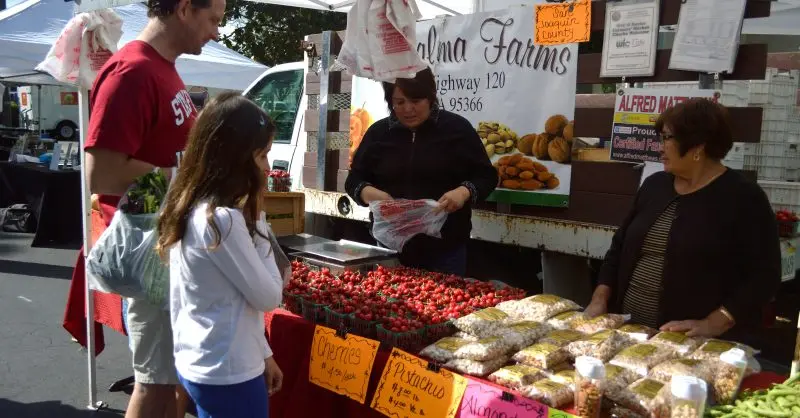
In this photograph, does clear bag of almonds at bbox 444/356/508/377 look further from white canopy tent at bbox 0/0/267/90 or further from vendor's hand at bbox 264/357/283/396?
white canopy tent at bbox 0/0/267/90

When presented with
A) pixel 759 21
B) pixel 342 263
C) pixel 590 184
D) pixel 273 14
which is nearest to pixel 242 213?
pixel 342 263

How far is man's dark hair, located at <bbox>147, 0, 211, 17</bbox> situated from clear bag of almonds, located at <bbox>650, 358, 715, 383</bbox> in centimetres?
190

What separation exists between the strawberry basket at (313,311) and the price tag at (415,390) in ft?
1.56

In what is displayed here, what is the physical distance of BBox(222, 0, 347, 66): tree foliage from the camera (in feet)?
54.4

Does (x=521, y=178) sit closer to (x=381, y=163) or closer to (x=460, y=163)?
(x=460, y=163)

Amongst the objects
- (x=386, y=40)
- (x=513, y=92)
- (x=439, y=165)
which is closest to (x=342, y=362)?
(x=439, y=165)

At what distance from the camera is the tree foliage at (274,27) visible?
54.4ft

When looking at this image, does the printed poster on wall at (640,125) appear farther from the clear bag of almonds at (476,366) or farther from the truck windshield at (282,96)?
the truck windshield at (282,96)

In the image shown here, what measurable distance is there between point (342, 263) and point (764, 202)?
177 cm

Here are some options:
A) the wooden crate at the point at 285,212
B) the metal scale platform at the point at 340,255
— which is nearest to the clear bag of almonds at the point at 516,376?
the metal scale platform at the point at 340,255

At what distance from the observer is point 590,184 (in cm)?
373

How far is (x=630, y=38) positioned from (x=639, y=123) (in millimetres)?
433

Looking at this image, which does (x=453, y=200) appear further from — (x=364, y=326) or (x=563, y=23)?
(x=563, y=23)

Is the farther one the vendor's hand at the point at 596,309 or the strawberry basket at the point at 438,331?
the vendor's hand at the point at 596,309
